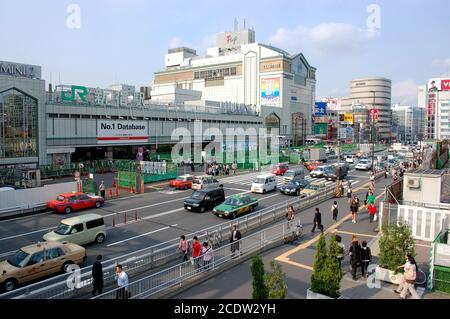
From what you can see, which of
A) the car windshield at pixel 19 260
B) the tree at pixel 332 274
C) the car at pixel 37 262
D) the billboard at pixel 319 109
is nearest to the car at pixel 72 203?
the car at pixel 37 262

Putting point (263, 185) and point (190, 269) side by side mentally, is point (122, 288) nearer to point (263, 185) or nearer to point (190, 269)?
point (190, 269)

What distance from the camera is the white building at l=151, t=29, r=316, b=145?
328 feet

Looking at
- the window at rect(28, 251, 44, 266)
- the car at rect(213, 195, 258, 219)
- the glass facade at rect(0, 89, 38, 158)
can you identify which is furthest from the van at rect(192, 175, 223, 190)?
the window at rect(28, 251, 44, 266)

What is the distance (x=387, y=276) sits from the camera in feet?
42.3

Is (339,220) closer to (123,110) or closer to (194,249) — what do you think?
(194,249)

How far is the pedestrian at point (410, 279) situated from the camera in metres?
11.5

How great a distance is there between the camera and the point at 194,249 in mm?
14492

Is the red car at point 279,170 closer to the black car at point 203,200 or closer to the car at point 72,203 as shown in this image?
the black car at point 203,200

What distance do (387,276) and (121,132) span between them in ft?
146

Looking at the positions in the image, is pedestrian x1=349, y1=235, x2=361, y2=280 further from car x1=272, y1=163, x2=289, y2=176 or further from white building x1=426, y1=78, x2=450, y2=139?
white building x1=426, y1=78, x2=450, y2=139

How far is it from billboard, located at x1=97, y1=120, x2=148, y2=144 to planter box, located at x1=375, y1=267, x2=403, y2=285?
1677 inches

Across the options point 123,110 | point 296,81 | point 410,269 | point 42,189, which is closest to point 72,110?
point 123,110

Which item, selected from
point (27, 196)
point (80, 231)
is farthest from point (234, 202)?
point (27, 196)
